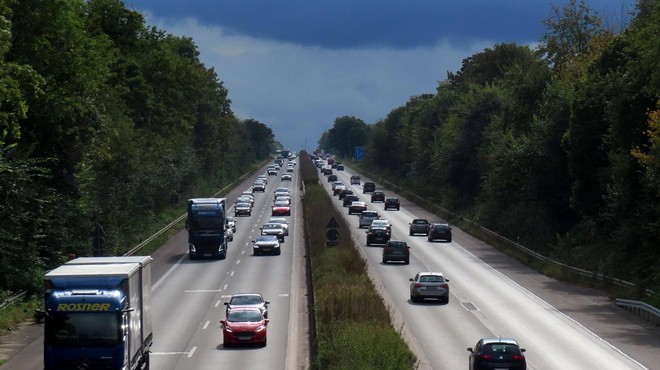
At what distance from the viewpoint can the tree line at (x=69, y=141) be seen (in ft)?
142

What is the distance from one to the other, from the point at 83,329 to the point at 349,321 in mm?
8239

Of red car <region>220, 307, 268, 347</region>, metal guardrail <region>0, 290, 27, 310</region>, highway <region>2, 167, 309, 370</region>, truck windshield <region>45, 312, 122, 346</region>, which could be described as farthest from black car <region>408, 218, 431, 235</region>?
truck windshield <region>45, 312, 122, 346</region>

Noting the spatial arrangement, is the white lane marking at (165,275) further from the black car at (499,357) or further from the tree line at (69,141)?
the black car at (499,357)

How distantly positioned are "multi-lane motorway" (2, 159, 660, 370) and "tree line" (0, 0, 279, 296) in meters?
4.65

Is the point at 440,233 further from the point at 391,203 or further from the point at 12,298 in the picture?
the point at 12,298

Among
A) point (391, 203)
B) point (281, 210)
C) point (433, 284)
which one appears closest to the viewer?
point (433, 284)

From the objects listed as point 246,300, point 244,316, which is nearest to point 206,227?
point 246,300

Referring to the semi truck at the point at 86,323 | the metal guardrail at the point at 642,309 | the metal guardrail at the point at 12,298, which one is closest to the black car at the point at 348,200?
the metal guardrail at the point at 642,309

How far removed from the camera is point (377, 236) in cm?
7481

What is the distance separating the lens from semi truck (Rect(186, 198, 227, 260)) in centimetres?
6412

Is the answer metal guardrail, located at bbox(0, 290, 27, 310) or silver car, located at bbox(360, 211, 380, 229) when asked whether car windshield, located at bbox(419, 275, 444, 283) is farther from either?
silver car, located at bbox(360, 211, 380, 229)

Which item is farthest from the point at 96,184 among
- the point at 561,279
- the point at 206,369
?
the point at 206,369

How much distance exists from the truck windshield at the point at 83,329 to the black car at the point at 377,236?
164 ft

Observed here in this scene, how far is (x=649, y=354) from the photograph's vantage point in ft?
114
